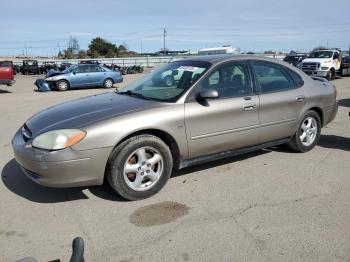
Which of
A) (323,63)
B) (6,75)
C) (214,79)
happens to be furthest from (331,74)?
(214,79)

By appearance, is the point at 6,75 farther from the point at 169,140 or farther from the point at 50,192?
the point at 169,140

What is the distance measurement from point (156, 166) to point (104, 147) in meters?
0.73

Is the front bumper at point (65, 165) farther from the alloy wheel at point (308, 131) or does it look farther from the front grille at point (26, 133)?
the alloy wheel at point (308, 131)

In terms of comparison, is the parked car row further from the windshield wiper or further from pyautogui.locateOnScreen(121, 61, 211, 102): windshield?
the windshield wiper

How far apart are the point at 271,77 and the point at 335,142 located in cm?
217

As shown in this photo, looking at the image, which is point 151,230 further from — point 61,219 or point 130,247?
point 61,219

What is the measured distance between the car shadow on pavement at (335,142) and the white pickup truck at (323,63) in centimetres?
1710

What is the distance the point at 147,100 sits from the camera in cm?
470

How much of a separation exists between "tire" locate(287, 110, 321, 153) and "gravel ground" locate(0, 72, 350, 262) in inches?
19.1

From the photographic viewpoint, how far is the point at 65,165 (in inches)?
152

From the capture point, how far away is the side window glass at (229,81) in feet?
16.1

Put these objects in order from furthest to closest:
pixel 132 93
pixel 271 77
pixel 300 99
Result: pixel 300 99 → pixel 271 77 → pixel 132 93

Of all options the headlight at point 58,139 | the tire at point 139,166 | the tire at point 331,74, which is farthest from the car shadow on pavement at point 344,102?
the tire at point 331,74

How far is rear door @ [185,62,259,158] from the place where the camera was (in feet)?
15.3
